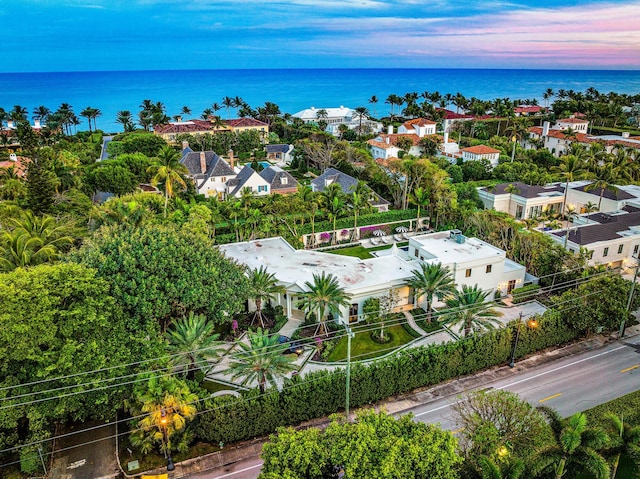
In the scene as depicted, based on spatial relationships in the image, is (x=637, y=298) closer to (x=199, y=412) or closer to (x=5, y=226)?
(x=199, y=412)

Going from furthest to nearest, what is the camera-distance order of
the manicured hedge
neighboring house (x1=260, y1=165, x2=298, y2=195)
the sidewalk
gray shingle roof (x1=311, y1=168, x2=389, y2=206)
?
neighboring house (x1=260, y1=165, x2=298, y2=195) < gray shingle roof (x1=311, y1=168, x2=389, y2=206) < the manicured hedge < the sidewalk

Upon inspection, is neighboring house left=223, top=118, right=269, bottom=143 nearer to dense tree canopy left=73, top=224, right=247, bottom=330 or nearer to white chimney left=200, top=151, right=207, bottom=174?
white chimney left=200, top=151, right=207, bottom=174

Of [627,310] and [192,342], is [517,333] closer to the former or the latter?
[627,310]

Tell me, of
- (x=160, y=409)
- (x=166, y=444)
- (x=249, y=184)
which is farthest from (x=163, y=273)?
(x=249, y=184)

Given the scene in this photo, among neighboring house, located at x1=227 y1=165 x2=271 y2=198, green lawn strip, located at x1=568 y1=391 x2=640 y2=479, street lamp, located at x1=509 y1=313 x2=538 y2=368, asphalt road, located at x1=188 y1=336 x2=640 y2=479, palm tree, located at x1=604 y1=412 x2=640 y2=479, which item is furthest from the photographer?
neighboring house, located at x1=227 y1=165 x2=271 y2=198

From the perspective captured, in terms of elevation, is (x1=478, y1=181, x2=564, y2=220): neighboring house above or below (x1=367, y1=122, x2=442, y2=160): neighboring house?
below

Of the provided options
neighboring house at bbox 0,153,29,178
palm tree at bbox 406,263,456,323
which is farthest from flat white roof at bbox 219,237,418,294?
neighboring house at bbox 0,153,29,178

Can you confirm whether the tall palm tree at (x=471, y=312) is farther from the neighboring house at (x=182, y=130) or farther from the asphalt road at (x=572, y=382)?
the neighboring house at (x=182, y=130)
